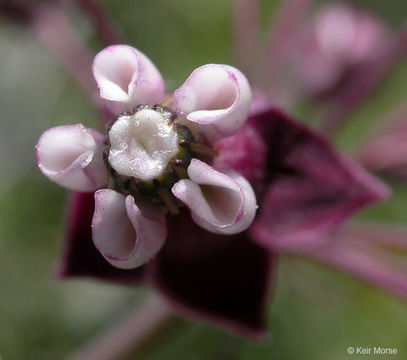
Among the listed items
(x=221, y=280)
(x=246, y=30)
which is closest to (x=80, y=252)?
(x=221, y=280)

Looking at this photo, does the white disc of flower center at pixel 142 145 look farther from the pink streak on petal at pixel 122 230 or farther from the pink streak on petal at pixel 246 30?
the pink streak on petal at pixel 246 30

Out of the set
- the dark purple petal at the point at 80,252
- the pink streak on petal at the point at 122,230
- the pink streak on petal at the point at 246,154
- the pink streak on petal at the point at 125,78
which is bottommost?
the dark purple petal at the point at 80,252

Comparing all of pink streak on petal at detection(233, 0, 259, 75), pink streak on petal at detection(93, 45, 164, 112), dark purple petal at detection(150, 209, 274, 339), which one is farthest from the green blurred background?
pink streak on petal at detection(93, 45, 164, 112)

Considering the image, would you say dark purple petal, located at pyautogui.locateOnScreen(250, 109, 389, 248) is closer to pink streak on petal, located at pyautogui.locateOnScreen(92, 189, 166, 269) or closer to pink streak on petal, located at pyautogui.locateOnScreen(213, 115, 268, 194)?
pink streak on petal, located at pyautogui.locateOnScreen(213, 115, 268, 194)

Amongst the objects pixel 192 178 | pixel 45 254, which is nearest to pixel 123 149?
pixel 192 178

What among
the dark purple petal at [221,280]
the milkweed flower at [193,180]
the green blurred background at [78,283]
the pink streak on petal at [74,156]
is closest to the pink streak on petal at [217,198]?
the milkweed flower at [193,180]
